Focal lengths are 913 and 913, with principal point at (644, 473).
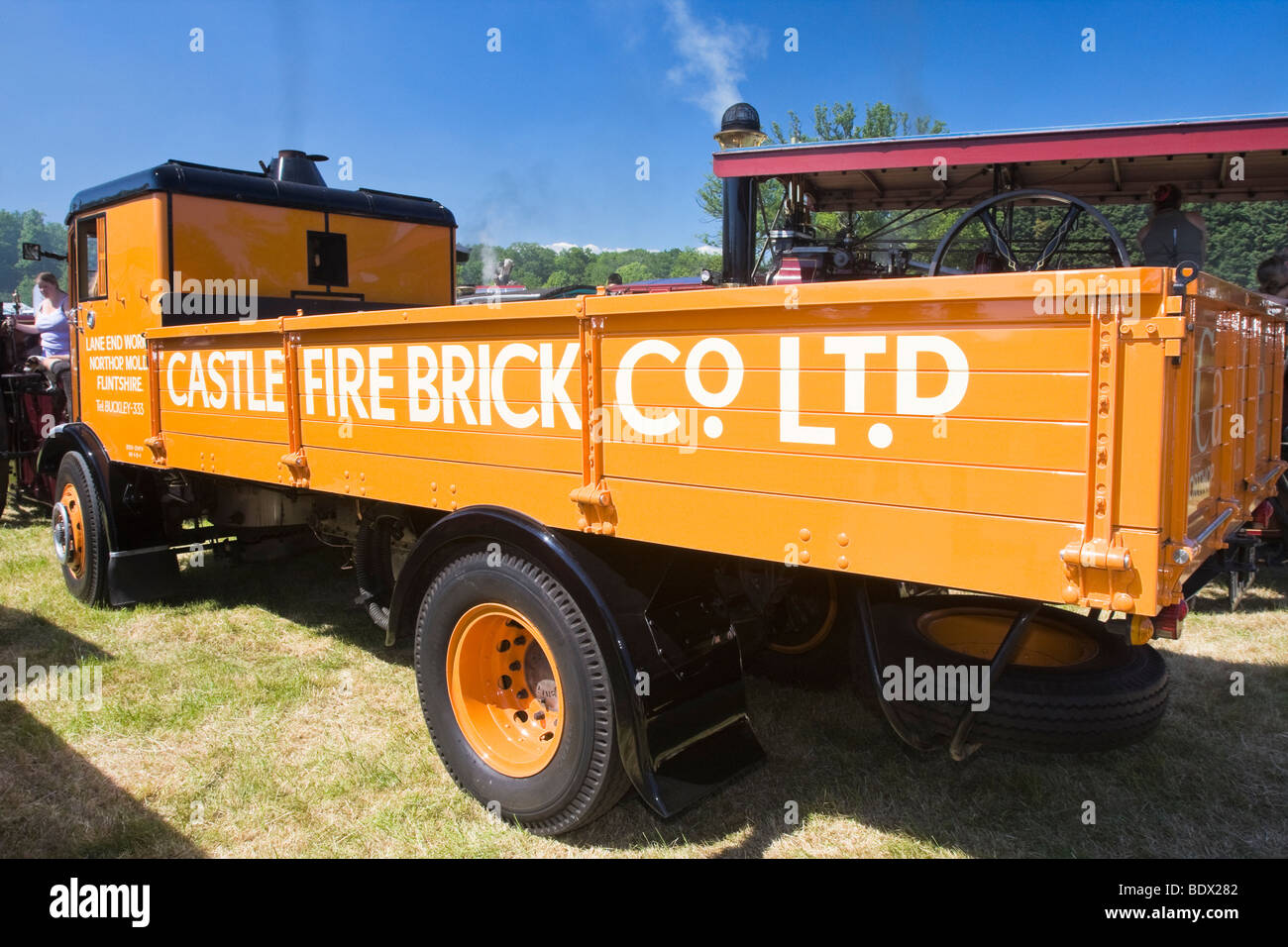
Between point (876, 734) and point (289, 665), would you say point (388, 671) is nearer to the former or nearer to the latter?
point (289, 665)

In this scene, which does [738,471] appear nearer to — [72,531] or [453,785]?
[453,785]

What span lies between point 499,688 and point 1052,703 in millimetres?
1906

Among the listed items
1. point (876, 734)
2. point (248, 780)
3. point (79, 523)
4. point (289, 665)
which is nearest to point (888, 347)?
point (876, 734)

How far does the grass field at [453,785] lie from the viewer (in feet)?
10.2

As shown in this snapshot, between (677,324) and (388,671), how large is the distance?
9.55 ft

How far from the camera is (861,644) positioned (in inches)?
122

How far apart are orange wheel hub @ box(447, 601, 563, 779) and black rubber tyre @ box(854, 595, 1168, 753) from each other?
1.15m

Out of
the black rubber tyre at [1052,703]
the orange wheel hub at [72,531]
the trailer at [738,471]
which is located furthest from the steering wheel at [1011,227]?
the orange wheel hub at [72,531]

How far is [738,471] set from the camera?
2520 mm

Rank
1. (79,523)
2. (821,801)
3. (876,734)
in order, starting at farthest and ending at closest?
(79,523) < (876,734) < (821,801)

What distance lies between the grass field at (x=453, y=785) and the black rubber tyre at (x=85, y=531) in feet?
1.98

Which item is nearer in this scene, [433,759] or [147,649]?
[433,759]

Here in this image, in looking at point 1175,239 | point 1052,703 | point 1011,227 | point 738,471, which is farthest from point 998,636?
point 1175,239

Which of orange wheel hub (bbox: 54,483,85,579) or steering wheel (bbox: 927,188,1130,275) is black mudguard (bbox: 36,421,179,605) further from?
steering wheel (bbox: 927,188,1130,275)
